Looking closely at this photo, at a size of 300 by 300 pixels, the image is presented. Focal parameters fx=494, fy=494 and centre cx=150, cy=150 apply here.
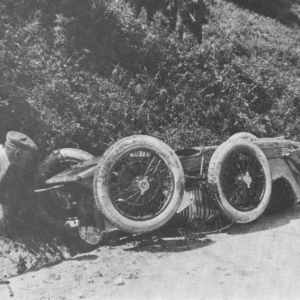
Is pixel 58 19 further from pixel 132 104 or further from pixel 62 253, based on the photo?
pixel 62 253

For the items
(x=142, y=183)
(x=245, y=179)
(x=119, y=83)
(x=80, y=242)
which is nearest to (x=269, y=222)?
(x=245, y=179)

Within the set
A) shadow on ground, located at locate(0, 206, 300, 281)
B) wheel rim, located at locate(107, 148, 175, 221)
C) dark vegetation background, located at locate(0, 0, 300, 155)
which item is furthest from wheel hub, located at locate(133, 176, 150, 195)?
dark vegetation background, located at locate(0, 0, 300, 155)

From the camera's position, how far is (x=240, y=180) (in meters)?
6.21

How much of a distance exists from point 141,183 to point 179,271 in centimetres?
112

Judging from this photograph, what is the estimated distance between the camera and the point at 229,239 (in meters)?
5.89

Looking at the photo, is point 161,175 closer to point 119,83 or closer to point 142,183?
point 142,183

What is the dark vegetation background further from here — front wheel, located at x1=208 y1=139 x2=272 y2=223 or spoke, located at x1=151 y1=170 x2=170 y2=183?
front wheel, located at x1=208 y1=139 x2=272 y2=223

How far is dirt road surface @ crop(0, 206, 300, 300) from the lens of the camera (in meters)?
4.39

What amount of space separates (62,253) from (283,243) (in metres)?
2.62

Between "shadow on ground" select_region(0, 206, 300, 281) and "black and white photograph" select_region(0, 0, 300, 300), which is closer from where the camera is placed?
"black and white photograph" select_region(0, 0, 300, 300)

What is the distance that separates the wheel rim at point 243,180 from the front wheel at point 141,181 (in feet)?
2.61

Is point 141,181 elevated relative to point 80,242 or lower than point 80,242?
elevated

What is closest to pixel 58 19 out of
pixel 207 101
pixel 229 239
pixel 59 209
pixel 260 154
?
pixel 207 101

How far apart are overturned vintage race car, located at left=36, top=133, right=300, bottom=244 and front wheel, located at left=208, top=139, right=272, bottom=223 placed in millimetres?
12
